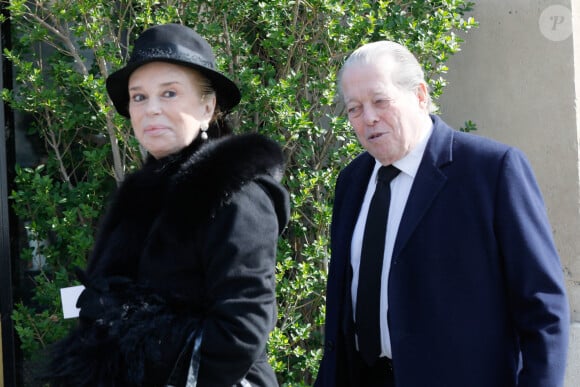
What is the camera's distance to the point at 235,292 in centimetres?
206

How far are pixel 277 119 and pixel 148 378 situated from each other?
205cm

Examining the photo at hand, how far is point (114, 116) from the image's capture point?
3852 millimetres

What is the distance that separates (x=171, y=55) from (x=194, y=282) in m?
0.76

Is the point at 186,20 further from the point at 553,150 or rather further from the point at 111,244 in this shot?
the point at 553,150

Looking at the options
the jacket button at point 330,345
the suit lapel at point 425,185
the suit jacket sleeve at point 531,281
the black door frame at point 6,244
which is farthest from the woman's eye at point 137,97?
the black door frame at point 6,244

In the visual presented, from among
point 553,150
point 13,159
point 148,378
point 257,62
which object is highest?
point 257,62

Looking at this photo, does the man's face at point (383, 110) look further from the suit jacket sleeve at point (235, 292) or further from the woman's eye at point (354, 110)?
the suit jacket sleeve at point (235, 292)

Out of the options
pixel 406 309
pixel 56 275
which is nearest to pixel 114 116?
pixel 56 275

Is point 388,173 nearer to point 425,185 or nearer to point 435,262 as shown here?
point 425,185

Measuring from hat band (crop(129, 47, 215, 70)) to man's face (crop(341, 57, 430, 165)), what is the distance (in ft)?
1.69

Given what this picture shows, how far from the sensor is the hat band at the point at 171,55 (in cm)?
233

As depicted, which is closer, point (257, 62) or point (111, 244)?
point (111, 244)

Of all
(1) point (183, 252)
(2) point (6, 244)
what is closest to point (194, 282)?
(1) point (183, 252)

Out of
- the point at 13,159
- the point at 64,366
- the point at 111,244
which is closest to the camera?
the point at 64,366
